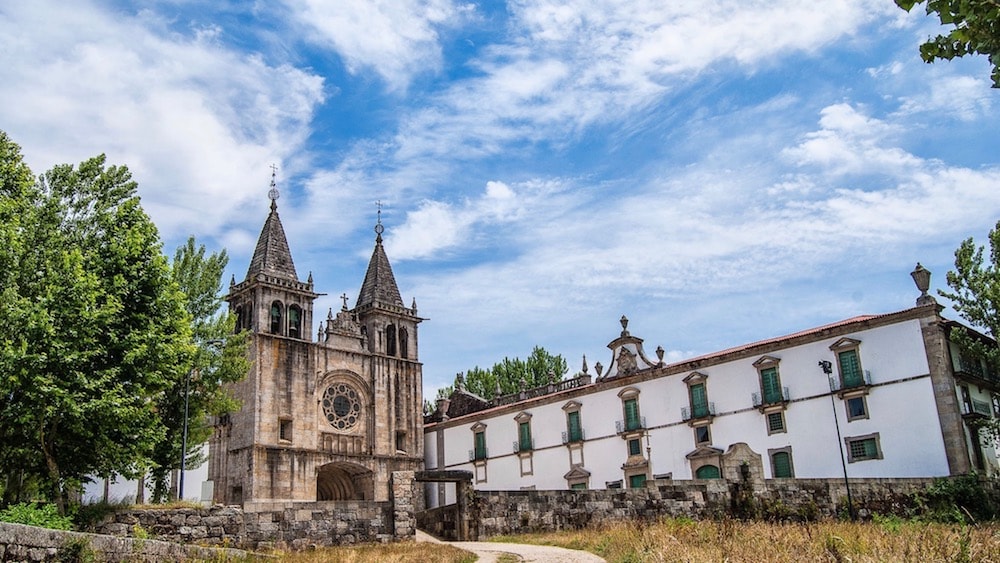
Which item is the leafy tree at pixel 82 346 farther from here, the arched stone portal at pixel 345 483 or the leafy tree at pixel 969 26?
the arched stone portal at pixel 345 483

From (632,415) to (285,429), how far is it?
1737 cm

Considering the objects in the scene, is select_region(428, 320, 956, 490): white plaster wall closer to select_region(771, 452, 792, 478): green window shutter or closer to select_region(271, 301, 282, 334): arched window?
select_region(771, 452, 792, 478): green window shutter

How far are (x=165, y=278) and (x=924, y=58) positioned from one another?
59.8ft

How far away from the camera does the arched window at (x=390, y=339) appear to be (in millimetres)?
50281

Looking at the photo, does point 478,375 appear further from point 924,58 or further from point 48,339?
point 924,58

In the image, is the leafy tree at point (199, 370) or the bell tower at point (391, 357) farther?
the bell tower at point (391, 357)

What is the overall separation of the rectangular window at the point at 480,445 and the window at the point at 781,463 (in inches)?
670

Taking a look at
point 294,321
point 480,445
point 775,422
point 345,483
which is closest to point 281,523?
point 775,422

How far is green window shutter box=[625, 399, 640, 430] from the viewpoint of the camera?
40.0m

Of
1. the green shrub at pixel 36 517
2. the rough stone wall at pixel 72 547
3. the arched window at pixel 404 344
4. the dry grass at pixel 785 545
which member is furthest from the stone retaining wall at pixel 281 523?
the arched window at pixel 404 344

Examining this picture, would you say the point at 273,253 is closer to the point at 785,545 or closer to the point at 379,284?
the point at 379,284

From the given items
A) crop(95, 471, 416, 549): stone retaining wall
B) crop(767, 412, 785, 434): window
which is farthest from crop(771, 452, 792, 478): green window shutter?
crop(95, 471, 416, 549): stone retaining wall

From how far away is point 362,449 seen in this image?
1812 inches

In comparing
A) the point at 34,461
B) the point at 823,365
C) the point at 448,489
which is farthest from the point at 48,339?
the point at 448,489
